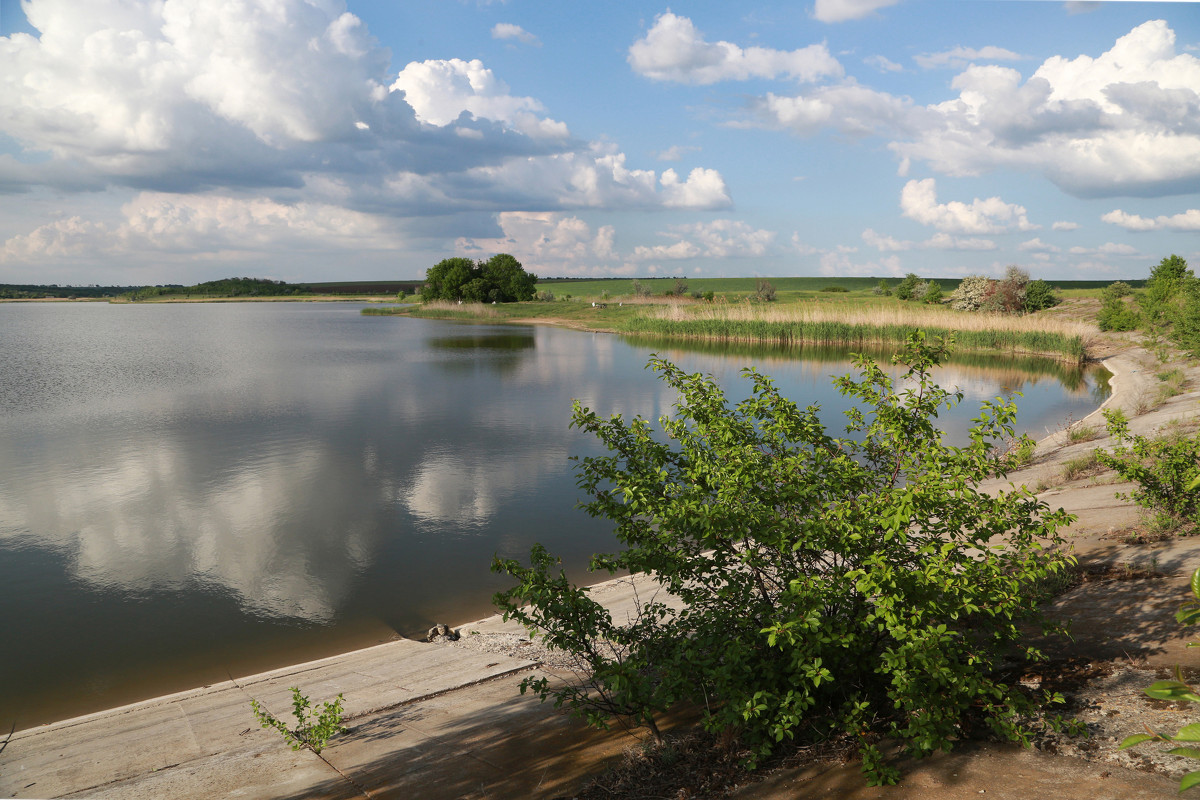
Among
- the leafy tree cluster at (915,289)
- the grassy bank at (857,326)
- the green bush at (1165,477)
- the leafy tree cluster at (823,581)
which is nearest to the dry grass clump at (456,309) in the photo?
the grassy bank at (857,326)

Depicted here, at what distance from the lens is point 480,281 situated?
89.2 m

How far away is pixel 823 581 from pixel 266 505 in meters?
11.4

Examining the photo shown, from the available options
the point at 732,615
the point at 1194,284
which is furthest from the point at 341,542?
the point at 1194,284

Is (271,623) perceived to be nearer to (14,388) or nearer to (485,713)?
(485,713)

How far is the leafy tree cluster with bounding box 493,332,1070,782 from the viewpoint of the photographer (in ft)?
12.2

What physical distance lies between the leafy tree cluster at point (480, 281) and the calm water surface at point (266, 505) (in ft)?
191

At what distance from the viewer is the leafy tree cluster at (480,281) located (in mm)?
89062

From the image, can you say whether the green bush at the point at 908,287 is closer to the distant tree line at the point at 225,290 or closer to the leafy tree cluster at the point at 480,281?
the leafy tree cluster at the point at 480,281

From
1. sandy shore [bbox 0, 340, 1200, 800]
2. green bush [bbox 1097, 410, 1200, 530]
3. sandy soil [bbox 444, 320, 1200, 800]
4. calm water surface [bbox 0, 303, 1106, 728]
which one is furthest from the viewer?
calm water surface [bbox 0, 303, 1106, 728]

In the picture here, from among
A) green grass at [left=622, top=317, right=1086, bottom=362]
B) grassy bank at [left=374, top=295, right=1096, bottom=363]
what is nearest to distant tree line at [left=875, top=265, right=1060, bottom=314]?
grassy bank at [left=374, top=295, right=1096, bottom=363]

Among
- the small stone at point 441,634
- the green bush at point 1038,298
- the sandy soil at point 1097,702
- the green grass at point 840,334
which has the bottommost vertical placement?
the small stone at point 441,634

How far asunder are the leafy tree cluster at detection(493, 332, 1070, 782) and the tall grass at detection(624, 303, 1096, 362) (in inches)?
1313

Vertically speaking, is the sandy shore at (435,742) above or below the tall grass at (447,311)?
below

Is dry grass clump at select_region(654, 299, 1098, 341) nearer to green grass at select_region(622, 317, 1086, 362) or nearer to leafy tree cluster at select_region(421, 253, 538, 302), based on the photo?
green grass at select_region(622, 317, 1086, 362)
